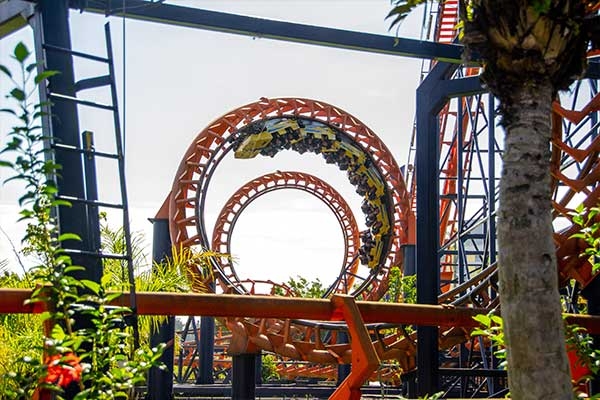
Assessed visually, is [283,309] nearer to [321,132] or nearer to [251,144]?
[251,144]

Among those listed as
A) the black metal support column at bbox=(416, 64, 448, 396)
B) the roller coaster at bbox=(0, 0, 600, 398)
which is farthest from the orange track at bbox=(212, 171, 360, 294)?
the black metal support column at bbox=(416, 64, 448, 396)

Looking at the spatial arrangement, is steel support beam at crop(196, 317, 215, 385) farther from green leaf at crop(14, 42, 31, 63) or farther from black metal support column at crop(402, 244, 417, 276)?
green leaf at crop(14, 42, 31, 63)

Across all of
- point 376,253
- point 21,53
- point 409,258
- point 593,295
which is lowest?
point 593,295

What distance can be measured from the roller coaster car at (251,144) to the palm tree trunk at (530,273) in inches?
527

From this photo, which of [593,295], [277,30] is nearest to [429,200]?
[593,295]

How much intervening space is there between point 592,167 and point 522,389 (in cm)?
619

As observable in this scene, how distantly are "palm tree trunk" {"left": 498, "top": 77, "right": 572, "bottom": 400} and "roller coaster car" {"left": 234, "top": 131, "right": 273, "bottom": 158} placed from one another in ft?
43.9

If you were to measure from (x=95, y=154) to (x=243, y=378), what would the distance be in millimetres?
7780

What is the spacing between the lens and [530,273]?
2.69 meters

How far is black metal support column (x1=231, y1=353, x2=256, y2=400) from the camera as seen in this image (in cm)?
1132

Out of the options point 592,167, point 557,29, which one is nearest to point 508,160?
point 557,29

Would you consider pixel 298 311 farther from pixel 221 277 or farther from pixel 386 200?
pixel 386 200

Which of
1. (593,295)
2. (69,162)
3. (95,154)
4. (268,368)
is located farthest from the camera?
(268,368)

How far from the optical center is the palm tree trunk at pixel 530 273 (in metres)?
2.65
